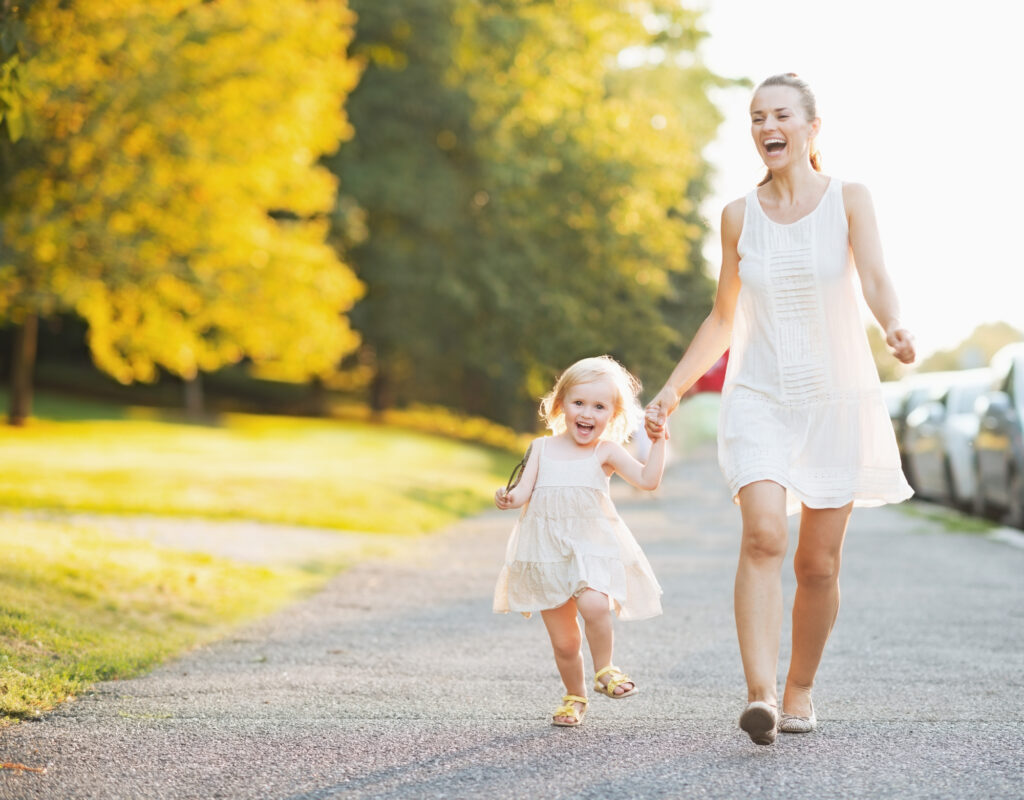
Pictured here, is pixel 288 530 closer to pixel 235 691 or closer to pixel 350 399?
pixel 235 691

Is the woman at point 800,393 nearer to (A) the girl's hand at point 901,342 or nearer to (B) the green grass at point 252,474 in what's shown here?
(A) the girl's hand at point 901,342

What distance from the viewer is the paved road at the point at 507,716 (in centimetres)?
407

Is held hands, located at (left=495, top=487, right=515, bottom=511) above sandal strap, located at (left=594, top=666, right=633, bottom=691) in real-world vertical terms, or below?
above

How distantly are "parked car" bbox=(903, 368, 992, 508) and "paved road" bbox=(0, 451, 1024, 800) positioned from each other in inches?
294

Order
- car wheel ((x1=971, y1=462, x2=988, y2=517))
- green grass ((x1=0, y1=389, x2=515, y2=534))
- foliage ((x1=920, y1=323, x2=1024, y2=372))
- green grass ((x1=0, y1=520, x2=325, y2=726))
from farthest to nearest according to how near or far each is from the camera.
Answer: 1. foliage ((x1=920, y1=323, x2=1024, y2=372))
2. car wheel ((x1=971, y1=462, x2=988, y2=517))
3. green grass ((x1=0, y1=389, x2=515, y2=534))
4. green grass ((x1=0, y1=520, x2=325, y2=726))

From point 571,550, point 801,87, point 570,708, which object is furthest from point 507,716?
point 801,87

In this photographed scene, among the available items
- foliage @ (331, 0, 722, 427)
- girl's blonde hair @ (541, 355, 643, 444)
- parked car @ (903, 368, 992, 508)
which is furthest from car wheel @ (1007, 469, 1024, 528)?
foliage @ (331, 0, 722, 427)

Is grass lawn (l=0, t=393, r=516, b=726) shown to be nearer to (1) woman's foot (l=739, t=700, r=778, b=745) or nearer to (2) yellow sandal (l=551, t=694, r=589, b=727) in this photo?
(2) yellow sandal (l=551, t=694, r=589, b=727)

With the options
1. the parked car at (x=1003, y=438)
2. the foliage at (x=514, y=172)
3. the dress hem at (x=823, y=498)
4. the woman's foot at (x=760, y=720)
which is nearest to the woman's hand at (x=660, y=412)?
the dress hem at (x=823, y=498)

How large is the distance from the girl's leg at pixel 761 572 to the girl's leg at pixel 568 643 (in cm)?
66

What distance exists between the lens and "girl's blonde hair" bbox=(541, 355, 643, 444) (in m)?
5.10

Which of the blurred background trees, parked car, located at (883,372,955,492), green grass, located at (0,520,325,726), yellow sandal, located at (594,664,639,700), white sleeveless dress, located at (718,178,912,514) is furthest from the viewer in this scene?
parked car, located at (883,372,955,492)

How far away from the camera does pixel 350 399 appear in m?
58.8

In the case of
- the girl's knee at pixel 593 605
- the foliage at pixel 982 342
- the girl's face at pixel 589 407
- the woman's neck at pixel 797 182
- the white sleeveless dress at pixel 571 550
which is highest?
the woman's neck at pixel 797 182
